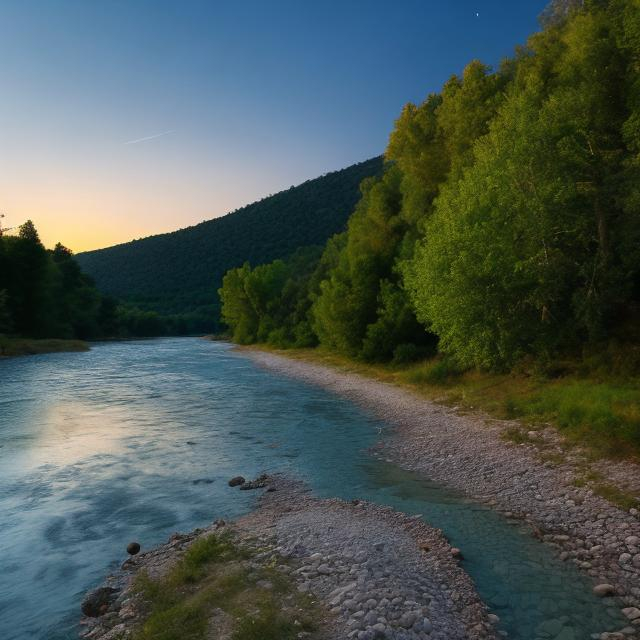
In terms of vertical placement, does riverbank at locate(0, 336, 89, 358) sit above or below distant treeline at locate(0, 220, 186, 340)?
below

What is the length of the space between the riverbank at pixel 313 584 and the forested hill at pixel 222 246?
147 m

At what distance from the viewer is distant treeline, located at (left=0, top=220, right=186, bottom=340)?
7938 cm

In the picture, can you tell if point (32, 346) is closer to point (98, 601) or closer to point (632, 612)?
point (98, 601)

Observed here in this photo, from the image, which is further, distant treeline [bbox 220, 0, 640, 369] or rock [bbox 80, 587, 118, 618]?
distant treeline [bbox 220, 0, 640, 369]

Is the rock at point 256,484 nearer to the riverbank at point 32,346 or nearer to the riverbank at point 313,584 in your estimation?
the riverbank at point 313,584

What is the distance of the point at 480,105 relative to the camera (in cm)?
3478

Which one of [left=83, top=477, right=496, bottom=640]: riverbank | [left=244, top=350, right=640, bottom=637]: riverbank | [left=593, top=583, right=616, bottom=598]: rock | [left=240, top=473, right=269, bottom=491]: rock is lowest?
[left=244, top=350, right=640, bottom=637]: riverbank

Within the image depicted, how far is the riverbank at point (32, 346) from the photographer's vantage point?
65562 mm

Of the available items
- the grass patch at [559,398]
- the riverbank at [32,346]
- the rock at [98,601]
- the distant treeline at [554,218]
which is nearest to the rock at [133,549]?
the rock at [98,601]

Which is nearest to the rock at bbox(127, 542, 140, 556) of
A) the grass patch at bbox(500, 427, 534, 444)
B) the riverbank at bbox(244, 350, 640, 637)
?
the riverbank at bbox(244, 350, 640, 637)

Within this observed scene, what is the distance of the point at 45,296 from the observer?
85812 mm

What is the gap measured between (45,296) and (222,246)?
330ft

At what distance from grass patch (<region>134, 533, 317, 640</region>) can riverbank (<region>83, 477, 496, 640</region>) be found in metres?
0.02

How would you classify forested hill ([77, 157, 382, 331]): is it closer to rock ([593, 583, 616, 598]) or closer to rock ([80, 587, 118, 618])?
rock ([80, 587, 118, 618])
